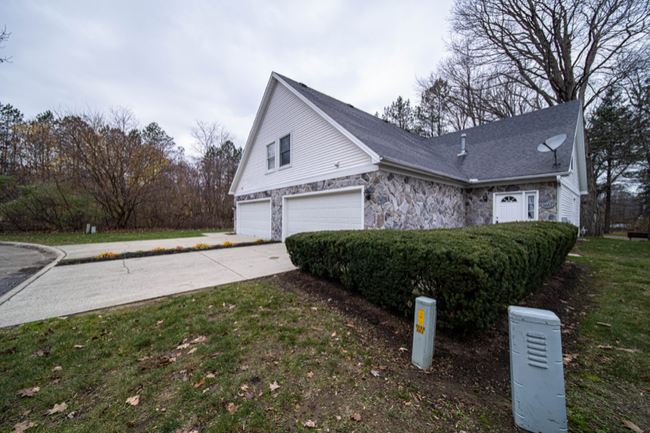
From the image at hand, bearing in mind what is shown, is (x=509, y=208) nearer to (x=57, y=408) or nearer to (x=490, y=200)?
(x=490, y=200)

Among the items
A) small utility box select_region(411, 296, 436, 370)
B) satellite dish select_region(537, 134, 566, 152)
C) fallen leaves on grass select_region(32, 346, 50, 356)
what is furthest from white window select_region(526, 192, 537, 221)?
fallen leaves on grass select_region(32, 346, 50, 356)

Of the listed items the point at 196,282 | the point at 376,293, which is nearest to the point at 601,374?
the point at 376,293

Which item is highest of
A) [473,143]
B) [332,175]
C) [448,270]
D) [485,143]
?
[473,143]

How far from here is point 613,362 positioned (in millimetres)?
2285

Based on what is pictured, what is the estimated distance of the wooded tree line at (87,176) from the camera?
44.0 feet

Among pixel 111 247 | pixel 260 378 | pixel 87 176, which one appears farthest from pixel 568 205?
pixel 87 176

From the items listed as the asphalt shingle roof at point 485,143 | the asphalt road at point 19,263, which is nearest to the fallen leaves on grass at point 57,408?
the asphalt road at point 19,263

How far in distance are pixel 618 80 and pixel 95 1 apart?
2141 centimetres

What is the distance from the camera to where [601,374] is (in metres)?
2.14

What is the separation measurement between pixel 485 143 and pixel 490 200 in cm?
340

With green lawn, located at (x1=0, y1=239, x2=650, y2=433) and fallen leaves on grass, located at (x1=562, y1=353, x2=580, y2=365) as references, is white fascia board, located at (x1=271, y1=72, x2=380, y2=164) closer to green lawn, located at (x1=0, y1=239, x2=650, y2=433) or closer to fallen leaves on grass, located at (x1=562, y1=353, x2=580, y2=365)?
green lawn, located at (x1=0, y1=239, x2=650, y2=433)

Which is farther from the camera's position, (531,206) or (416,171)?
(531,206)

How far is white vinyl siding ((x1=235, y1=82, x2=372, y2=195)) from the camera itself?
7.69 meters

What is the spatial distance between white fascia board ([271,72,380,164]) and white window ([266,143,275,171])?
257 centimetres
